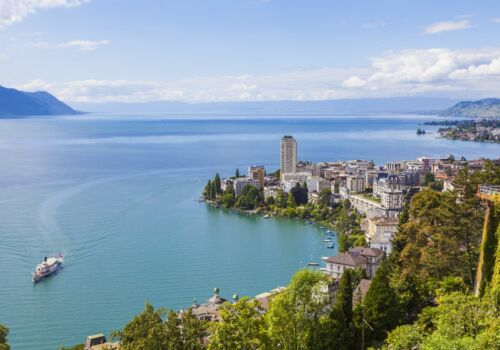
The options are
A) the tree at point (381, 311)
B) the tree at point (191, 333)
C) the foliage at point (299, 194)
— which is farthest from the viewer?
the foliage at point (299, 194)

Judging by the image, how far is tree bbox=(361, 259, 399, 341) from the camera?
883 centimetres

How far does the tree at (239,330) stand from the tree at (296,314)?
0.95 ft

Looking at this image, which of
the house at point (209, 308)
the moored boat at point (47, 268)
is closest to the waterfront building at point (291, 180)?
the moored boat at point (47, 268)

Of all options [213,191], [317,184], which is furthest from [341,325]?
[317,184]

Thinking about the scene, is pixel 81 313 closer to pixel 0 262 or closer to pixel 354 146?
pixel 0 262

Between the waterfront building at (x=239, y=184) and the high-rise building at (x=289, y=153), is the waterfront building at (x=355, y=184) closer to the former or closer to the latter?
the high-rise building at (x=289, y=153)

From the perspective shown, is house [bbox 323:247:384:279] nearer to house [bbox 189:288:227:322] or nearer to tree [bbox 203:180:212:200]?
house [bbox 189:288:227:322]

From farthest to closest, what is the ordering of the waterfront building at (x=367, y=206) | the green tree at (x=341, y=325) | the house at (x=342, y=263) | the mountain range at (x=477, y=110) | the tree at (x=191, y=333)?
1. the mountain range at (x=477, y=110)
2. the waterfront building at (x=367, y=206)
3. the house at (x=342, y=263)
4. the green tree at (x=341, y=325)
5. the tree at (x=191, y=333)

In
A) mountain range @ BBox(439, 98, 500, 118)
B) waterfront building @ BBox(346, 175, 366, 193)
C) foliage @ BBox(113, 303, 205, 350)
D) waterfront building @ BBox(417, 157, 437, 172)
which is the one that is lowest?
waterfront building @ BBox(346, 175, 366, 193)

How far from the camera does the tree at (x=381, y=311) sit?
8828 millimetres

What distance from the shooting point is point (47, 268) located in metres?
16.3

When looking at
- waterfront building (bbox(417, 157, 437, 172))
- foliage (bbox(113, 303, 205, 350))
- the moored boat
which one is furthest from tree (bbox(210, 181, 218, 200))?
foliage (bbox(113, 303, 205, 350))

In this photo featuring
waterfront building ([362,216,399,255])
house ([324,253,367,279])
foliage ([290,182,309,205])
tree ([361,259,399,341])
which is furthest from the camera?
foliage ([290,182,309,205])

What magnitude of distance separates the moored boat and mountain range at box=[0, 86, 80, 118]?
139155 mm
